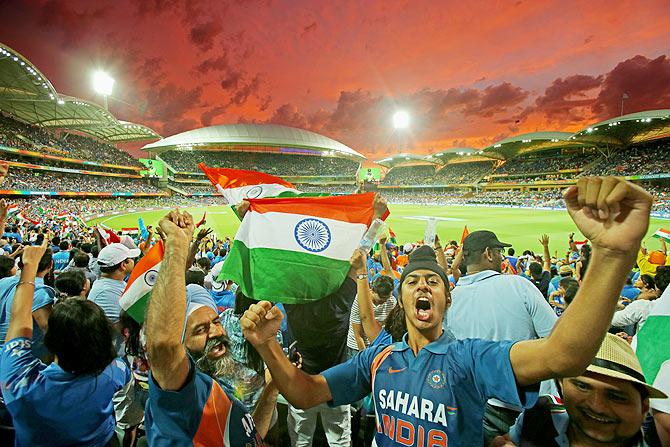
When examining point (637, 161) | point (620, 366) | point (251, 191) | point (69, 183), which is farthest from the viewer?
point (637, 161)

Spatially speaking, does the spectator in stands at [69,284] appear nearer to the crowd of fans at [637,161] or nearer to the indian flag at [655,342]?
the indian flag at [655,342]

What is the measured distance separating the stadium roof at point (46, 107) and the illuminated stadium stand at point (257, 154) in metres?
21.4

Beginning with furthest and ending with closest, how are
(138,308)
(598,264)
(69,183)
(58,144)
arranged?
(58,144)
(69,183)
(138,308)
(598,264)

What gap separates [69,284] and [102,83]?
6317 centimetres

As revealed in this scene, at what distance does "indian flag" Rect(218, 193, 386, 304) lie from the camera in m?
3.51

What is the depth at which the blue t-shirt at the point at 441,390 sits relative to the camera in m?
1.58

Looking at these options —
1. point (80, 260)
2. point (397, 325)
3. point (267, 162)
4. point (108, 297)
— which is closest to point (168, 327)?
point (397, 325)

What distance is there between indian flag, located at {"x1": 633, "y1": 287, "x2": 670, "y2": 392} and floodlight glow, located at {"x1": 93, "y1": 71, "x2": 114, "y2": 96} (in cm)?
6696

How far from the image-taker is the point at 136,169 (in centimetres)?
7506

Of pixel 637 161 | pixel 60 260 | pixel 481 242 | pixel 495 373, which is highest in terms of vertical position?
pixel 637 161

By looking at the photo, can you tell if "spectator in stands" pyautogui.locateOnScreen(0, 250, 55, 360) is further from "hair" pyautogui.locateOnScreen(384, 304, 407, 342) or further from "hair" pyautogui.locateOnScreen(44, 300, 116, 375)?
"hair" pyautogui.locateOnScreen(384, 304, 407, 342)

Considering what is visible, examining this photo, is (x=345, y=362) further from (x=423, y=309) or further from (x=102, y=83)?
(x=102, y=83)

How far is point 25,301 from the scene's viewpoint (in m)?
2.48

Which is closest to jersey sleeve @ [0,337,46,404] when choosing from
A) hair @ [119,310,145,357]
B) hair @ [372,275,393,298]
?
hair @ [119,310,145,357]
